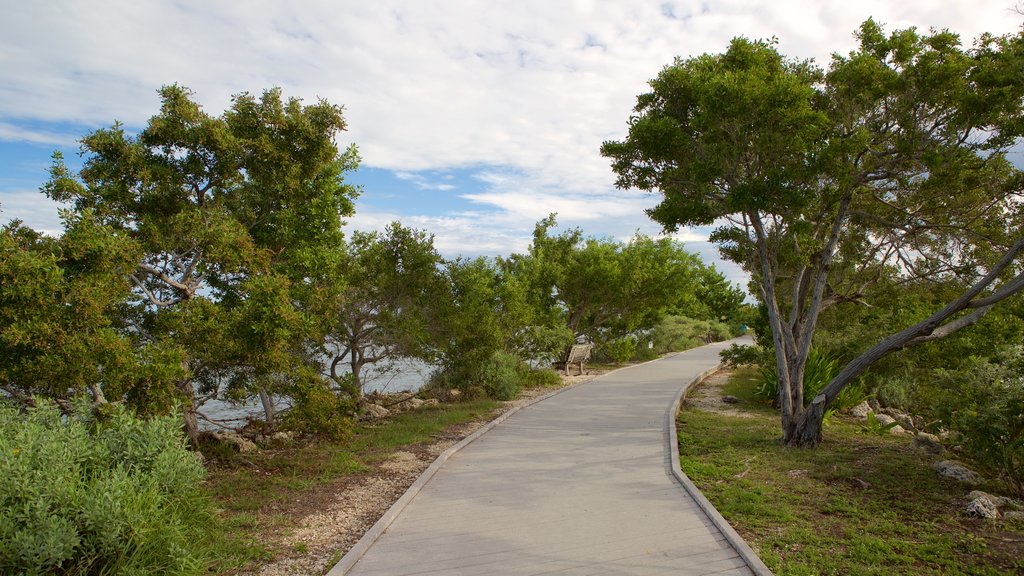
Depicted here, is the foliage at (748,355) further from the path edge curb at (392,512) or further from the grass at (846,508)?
the path edge curb at (392,512)

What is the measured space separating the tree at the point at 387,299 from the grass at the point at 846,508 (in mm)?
5154

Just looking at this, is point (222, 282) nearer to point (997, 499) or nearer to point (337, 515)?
point (337, 515)

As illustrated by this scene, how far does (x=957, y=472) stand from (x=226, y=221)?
8.81 m

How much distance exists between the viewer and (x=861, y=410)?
12.3 metres

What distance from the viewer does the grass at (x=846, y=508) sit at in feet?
14.9

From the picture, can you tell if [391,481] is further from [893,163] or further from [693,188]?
[893,163]

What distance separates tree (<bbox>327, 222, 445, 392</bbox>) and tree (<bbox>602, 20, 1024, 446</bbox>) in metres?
3.87

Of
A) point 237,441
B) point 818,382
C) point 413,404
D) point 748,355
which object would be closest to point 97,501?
point 237,441

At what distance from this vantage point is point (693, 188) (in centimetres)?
945

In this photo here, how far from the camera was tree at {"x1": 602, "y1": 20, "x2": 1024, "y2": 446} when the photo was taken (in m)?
7.82

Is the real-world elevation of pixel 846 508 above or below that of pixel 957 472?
below

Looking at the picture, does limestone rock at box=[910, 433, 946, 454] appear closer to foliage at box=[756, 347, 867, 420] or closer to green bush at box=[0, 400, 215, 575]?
foliage at box=[756, 347, 867, 420]

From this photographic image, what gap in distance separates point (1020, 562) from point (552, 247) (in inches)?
633

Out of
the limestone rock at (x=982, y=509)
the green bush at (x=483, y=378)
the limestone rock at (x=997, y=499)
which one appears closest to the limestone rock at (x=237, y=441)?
the green bush at (x=483, y=378)
